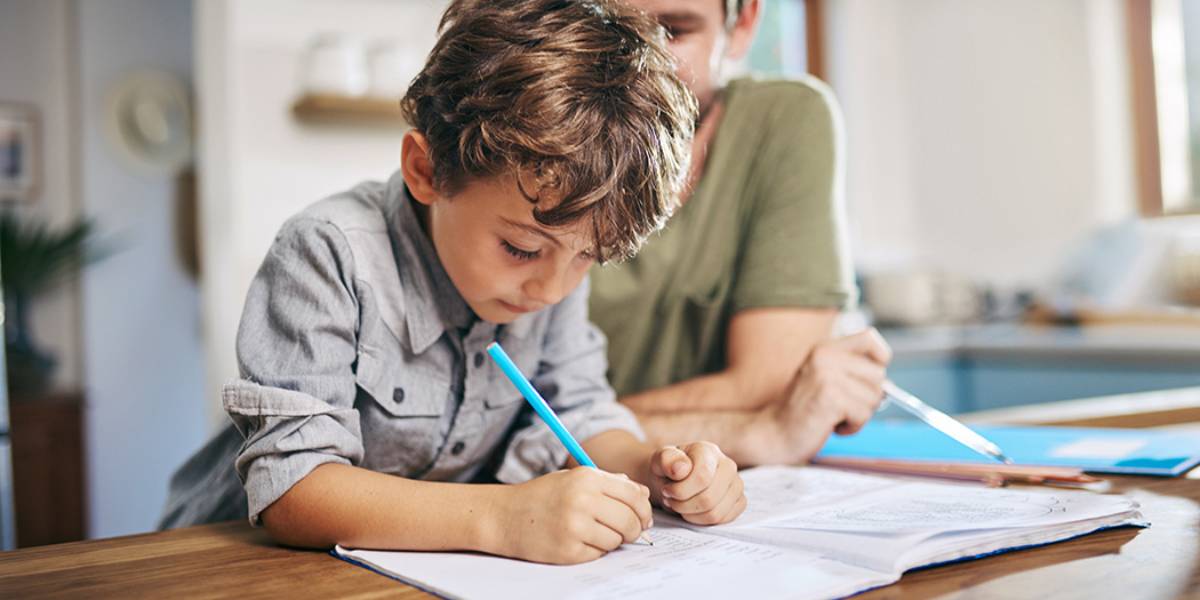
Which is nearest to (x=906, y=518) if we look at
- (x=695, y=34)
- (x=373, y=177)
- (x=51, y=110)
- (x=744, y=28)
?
(x=695, y=34)

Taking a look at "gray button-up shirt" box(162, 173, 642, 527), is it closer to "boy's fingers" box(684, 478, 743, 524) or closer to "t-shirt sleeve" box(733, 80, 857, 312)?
"boy's fingers" box(684, 478, 743, 524)

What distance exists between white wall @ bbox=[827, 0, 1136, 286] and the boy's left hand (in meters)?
4.80

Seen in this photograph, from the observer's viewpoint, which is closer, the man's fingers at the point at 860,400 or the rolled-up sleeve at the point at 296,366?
the rolled-up sleeve at the point at 296,366

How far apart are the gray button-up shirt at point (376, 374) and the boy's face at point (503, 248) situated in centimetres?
6

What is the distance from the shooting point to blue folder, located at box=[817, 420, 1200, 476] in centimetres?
92

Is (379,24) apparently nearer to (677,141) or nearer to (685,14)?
(685,14)

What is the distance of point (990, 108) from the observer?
5418 millimetres

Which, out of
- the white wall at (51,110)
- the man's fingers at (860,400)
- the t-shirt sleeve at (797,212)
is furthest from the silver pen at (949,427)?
the white wall at (51,110)

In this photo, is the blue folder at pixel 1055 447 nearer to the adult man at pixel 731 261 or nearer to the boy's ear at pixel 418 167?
the adult man at pixel 731 261

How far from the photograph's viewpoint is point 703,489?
714mm

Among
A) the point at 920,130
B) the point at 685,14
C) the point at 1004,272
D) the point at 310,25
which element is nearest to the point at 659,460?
the point at 685,14

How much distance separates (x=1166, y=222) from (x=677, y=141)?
4.33 metres

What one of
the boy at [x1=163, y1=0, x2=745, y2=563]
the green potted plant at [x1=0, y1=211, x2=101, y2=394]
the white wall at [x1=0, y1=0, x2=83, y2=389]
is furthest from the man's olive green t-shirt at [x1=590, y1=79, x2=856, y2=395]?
the white wall at [x1=0, y1=0, x2=83, y2=389]

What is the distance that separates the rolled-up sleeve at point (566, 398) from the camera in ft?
2.97
